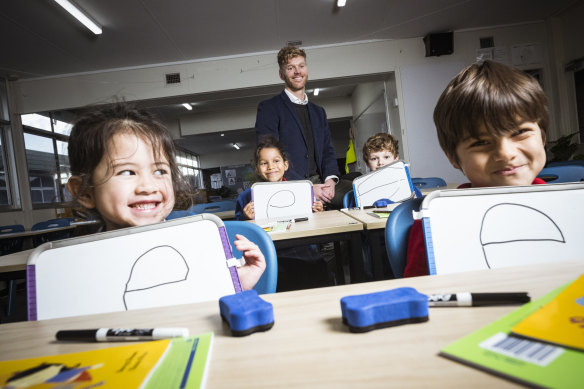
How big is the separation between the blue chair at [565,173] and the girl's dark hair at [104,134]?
2490mm

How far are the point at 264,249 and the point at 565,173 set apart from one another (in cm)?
232

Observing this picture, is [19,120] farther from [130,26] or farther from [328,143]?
[328,143]

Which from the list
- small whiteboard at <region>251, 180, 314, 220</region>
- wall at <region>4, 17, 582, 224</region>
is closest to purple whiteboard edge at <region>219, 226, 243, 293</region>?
small whiteboard at <region>251, 180, 314, 220</region>

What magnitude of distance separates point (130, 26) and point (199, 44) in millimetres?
1036

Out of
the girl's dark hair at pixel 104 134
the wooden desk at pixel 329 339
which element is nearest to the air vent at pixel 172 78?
the girl's dark hair at pixel 104 134

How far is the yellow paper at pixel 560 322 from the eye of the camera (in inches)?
12.9

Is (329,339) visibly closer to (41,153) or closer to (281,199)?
(281,199)

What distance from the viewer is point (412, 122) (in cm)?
588

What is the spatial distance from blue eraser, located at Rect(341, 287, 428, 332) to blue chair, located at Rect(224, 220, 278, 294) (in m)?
0.62

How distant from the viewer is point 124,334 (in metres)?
0.46

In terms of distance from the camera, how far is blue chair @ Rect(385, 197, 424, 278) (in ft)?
3.45

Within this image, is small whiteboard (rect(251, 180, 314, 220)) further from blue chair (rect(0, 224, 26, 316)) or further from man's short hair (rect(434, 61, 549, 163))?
blue chair (rect(0, 224, 26, 316))

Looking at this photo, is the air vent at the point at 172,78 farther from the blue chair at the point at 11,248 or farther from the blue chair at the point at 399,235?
the blue chair at the point at 399,235

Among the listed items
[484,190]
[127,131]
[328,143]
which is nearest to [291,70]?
[328,143]
